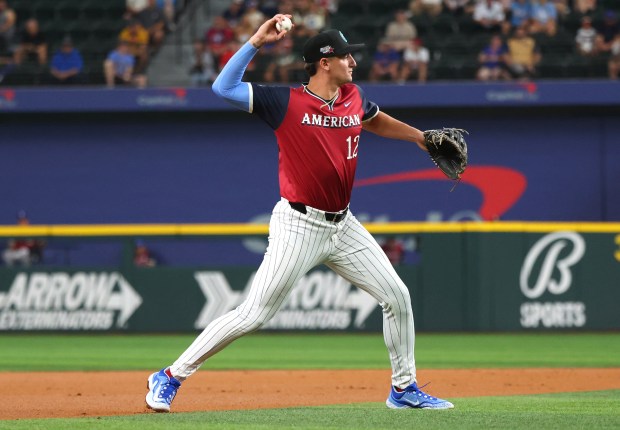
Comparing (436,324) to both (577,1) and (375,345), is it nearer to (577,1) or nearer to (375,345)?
(375,345)

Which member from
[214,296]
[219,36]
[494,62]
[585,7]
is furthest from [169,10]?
[585,7]

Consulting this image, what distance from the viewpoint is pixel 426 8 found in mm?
17406

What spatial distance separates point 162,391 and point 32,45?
42.0 ft

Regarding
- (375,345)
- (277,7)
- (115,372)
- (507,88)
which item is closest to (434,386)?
(115,372)

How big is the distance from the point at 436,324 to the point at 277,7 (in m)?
6.45

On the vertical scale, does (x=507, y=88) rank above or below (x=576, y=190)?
above

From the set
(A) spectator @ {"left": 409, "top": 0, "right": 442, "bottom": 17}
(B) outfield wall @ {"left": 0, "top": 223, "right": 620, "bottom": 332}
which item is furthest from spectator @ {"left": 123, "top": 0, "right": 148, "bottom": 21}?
(B) outfield wall @ {"left": 0, "top": 223, "right": 620, "bottom": 332}

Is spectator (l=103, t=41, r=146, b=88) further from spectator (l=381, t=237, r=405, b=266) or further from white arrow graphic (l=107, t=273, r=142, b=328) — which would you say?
spectator (l=381, t=237, r=405, b=266)

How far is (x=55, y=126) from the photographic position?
18.1m

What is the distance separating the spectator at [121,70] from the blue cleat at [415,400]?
38.9ft

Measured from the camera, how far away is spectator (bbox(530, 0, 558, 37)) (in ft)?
55.9

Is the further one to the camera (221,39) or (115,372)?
(221,39)

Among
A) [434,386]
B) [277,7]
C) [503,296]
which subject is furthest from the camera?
[277,7]

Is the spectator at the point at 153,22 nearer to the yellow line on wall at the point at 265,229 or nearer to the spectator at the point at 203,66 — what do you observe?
the spectator at the point at 203,66
